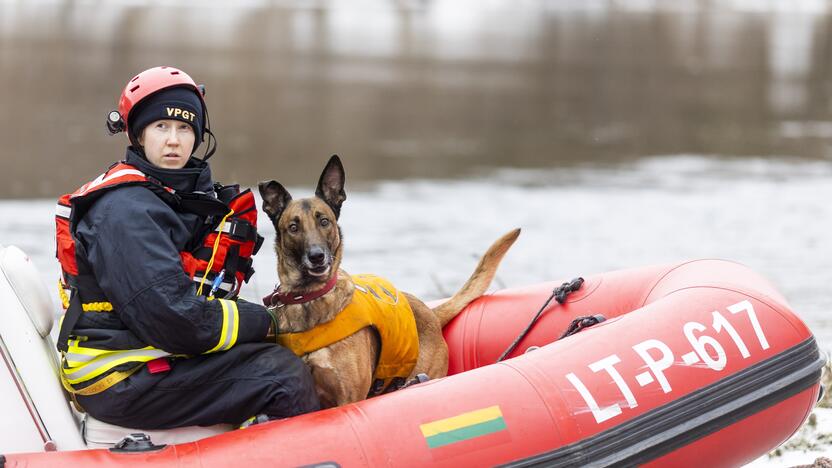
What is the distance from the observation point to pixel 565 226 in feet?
37.7

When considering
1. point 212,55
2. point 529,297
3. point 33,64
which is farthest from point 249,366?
point 212,55

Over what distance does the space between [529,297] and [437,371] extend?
0.64 m

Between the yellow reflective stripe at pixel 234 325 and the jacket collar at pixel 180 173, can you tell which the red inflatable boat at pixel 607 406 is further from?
the jacket collar at pixel 180 173

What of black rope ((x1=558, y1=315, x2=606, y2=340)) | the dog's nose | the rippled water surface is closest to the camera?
the dog's nose

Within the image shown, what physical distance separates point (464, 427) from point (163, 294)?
1034mm

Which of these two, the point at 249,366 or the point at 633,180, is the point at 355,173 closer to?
the point at 633,180

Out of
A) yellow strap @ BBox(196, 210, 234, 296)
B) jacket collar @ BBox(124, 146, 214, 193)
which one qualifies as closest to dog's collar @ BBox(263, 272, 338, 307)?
yellow strap @ BBox(196, 210, 234, 296)

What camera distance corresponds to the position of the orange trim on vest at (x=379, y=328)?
3854 mm

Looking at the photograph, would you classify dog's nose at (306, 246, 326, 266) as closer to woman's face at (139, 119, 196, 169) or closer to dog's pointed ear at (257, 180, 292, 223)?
dog's pointed ear at (257, 180, 292, 223)

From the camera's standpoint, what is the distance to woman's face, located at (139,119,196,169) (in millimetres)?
3645

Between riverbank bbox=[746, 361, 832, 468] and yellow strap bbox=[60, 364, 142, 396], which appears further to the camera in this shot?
riverbank bbox=[746, 361, 832, 468]

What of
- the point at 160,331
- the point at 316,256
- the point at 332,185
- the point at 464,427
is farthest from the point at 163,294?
the point at 464,427

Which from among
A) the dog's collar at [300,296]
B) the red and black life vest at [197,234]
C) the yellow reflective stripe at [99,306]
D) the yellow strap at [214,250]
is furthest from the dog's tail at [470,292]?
the yellow reflective stripe at [99,306]

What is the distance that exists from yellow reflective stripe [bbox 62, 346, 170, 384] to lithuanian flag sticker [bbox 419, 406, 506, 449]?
2.95 ft
